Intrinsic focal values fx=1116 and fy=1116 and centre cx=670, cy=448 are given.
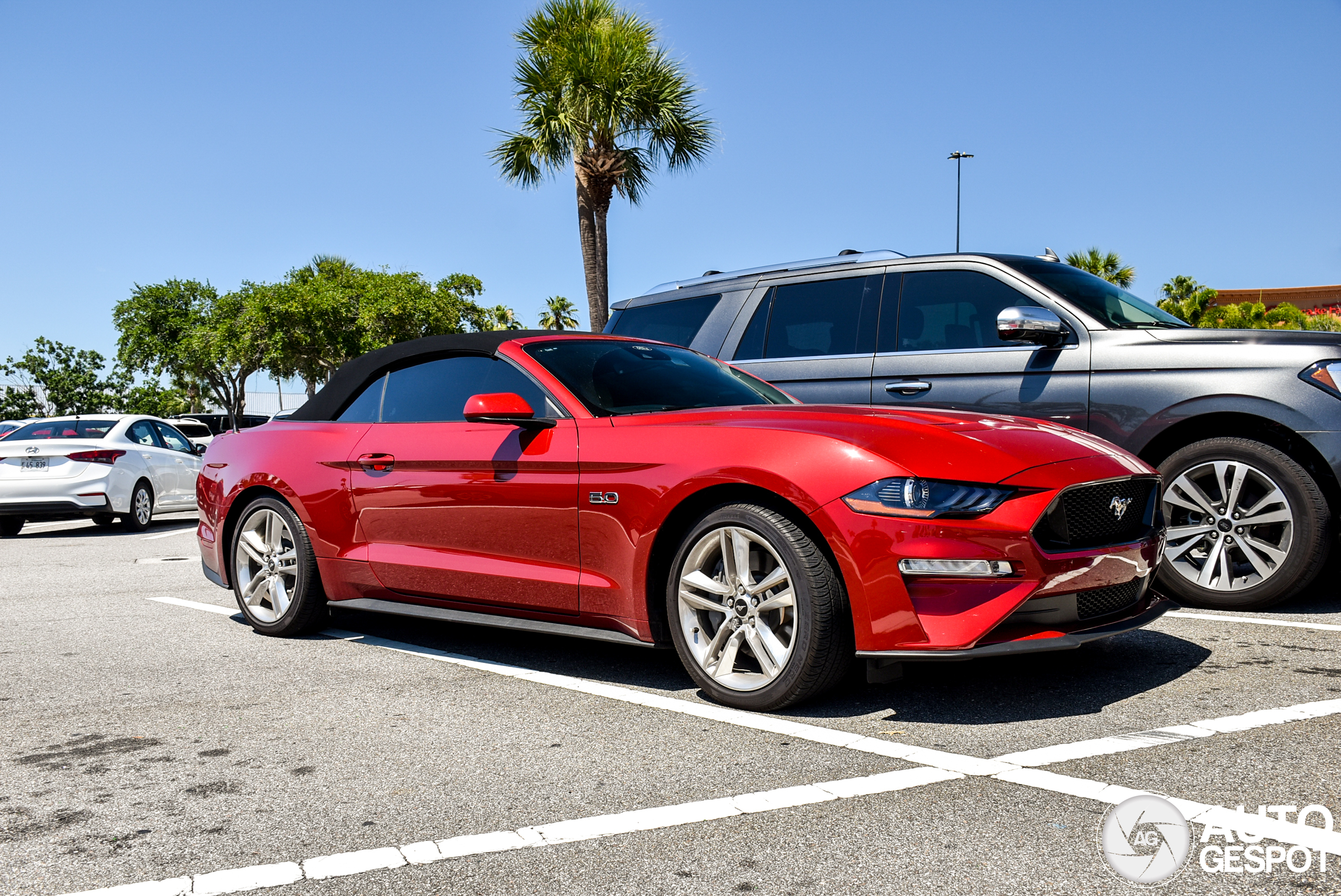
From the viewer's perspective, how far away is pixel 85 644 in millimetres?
5676

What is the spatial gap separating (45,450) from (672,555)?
1088 centimetres

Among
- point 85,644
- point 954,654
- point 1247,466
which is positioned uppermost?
point 1247,466

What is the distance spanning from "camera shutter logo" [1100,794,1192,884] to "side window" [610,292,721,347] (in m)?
5.13

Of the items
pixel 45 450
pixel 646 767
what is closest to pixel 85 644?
pixel 646 767

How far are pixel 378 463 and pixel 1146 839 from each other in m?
3.68

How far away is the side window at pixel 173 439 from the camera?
14.5 metres

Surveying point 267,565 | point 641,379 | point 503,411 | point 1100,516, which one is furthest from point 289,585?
point 1100,516

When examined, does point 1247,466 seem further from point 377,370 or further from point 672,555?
point 377,370

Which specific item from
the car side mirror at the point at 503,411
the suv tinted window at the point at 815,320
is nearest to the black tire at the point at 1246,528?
the suv tinted window at the point at 815,320

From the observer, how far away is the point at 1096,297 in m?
6.39

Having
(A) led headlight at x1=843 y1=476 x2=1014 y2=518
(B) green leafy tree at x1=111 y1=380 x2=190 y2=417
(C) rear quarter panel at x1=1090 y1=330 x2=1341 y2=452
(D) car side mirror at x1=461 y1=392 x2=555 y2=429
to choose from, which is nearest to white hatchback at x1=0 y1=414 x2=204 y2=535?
(D) car side mirror at x1=461 y1=392 x2=555 y2=429

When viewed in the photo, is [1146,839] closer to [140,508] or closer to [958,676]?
[958,676]

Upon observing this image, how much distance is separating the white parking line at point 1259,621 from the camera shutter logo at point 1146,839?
278 cm

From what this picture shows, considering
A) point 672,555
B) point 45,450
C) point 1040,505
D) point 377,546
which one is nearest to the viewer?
point 1040,505
